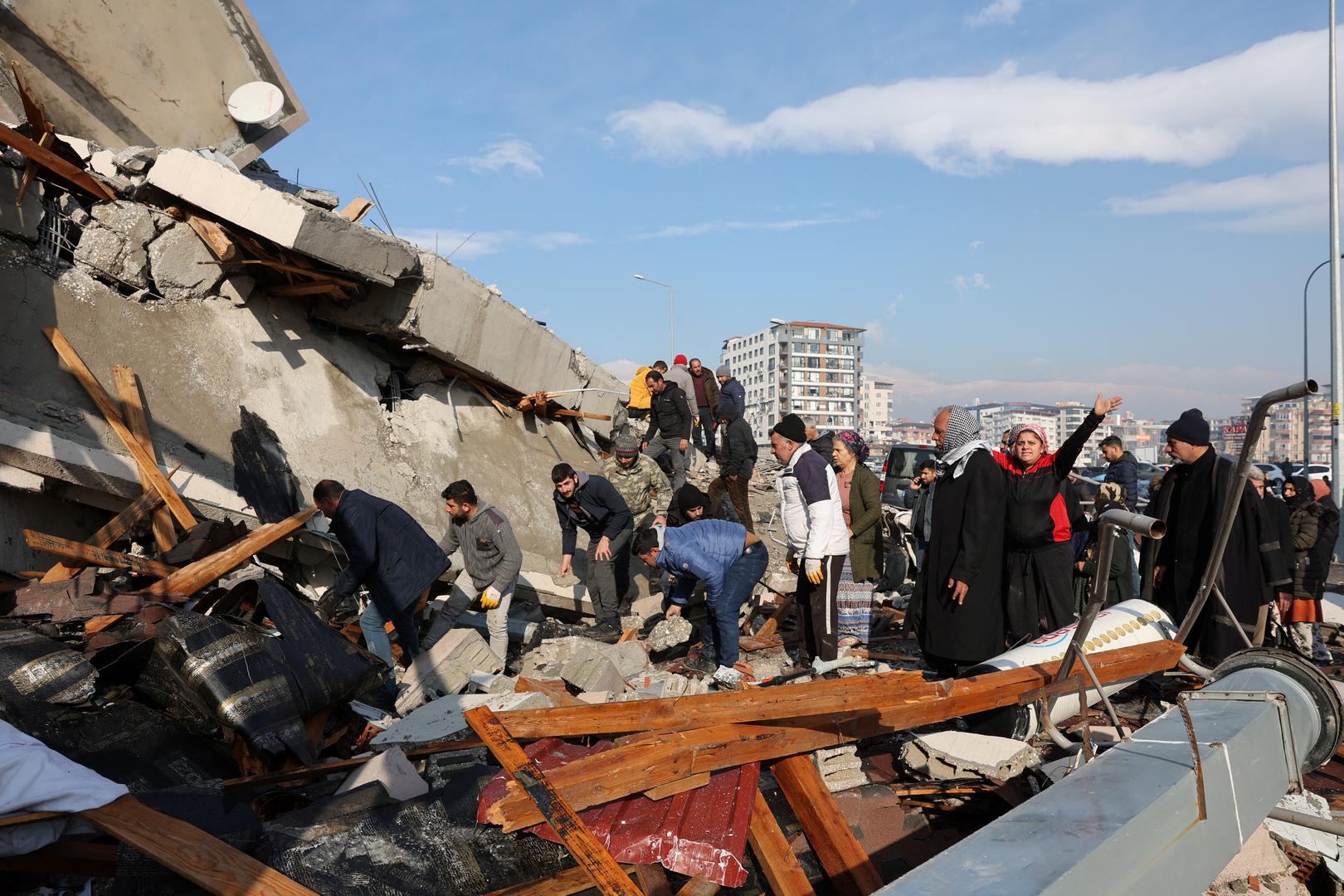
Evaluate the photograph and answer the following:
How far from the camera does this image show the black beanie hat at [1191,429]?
478 cm

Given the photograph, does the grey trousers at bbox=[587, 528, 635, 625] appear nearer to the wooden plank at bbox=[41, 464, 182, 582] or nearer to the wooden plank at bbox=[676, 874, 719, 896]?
the wooden plank at bbox=[41, 464, 182, 582]

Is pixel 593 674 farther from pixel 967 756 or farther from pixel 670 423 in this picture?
pixel 670 423

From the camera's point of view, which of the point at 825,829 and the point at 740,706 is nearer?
the point at 825,829

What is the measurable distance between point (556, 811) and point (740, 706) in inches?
36.4

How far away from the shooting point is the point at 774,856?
3.00 metres

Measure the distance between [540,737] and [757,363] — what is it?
122664 millimetres

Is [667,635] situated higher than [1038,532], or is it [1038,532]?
[1038,532]

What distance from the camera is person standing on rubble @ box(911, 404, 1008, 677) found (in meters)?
4.74

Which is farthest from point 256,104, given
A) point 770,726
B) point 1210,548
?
point 1210,548

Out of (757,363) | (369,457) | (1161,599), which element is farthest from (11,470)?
(757,363)

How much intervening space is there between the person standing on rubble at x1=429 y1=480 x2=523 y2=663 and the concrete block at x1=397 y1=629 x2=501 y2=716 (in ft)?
0.80

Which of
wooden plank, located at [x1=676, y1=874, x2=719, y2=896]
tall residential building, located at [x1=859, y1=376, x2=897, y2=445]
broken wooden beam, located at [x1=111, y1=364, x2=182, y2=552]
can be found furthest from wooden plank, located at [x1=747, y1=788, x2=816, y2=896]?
tall residential building, located at [x1=859, y1=376, x2=897, y2=445]

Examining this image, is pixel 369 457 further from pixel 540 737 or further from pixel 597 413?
pixel 540 737

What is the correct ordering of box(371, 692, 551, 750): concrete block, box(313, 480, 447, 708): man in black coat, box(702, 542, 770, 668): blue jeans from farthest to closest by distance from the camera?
box(313, 480, 447, 708): man in black coat
box(702, 542, 770, 668): blue jeans
box(371, 692, 551, 750): concrete block
